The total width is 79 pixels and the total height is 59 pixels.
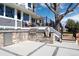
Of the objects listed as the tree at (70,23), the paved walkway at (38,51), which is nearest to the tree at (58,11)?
the tree at (70,23)

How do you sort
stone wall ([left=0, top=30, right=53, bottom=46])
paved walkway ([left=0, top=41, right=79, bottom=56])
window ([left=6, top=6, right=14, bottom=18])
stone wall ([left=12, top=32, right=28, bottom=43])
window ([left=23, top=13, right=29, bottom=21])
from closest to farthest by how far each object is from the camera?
paved walkway ([left=0, top=41, right=79, bottom=56]) < stone wall ([left=12, top=32, right=28, bottom=43]) < stone wall ([left=0, top=30, right=53, bottom=46]) < window ([left=6, top=6, right=14, bottom=18]) < window ([left=23, top=13, right=29, bottom=21])

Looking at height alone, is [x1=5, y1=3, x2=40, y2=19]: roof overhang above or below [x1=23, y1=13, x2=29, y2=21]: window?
above

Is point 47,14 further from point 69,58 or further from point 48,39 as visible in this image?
point 69,58

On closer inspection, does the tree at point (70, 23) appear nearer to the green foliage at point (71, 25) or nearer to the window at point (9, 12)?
the green foliage at point (71, 25)

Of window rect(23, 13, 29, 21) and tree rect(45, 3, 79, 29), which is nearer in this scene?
tree rect(45, 3, 79, 29)

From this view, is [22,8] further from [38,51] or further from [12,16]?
[38,51]

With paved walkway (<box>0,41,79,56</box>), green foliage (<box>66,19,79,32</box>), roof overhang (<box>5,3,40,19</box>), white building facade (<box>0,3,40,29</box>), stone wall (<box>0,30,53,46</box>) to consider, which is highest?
roof overhang (<box>5,3,40,19</box>)

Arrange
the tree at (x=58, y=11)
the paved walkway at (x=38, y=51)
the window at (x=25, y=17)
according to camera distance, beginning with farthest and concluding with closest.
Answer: the window at (x=25, y=17)
the tree at (x=58, y=11)
the paved walkway at (x=38, y=51)

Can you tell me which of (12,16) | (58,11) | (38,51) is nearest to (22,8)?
(12,16)

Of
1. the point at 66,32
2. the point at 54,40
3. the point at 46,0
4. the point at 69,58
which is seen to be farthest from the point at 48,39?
the point at 69,58

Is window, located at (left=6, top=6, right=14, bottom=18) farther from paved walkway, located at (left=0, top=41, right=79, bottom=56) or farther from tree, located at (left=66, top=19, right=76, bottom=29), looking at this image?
tree, located at (left=66, top=19, right=76, bottom=29)

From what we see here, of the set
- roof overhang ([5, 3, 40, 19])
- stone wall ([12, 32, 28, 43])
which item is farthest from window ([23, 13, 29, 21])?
stone wall ([12, 32, 28, 43])

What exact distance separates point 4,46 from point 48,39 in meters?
3.66

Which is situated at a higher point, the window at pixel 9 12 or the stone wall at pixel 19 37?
the window at pixel 9 12
